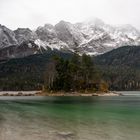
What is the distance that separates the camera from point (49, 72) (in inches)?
6304

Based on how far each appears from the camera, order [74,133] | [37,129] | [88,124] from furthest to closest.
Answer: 1. [88,124]
2. [37,129]
3. [74,133]

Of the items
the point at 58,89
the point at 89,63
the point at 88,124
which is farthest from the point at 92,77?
the point at 88,124

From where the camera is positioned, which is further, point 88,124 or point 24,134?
point 88,124

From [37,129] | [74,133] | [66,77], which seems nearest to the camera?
[74,133]

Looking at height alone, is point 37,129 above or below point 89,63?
below

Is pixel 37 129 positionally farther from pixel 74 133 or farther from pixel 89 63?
pixel 89 63

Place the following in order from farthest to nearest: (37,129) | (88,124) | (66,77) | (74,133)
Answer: (66,77) → (88,124) → (37,129) → (74,133)

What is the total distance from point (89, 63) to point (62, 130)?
126 meters

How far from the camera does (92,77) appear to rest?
159 m

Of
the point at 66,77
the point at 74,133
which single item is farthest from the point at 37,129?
the point at 66,77

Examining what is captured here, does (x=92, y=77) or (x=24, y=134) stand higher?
(x=92, y=77)

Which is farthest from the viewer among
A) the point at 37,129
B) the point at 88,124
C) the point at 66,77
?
the point at 66,77

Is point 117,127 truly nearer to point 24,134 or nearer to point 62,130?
point 62,130

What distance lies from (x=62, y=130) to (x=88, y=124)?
5.51m
